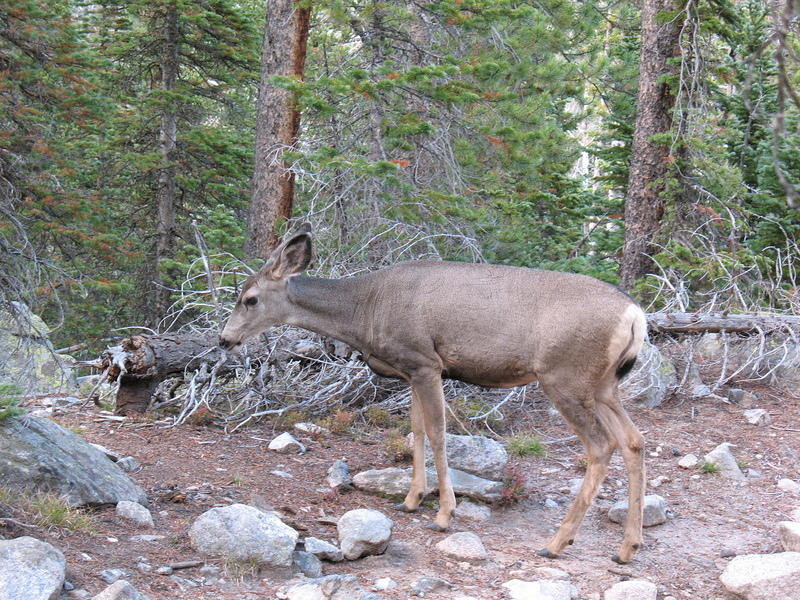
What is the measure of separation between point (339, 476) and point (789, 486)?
4455 mm

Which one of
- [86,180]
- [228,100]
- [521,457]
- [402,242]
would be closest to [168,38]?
[228,100]

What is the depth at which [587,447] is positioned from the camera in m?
6.97

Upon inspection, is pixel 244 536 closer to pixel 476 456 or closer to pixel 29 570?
pixel 29 570

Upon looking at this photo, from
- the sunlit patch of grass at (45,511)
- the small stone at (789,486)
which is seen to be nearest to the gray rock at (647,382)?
the small stone at (789,486)

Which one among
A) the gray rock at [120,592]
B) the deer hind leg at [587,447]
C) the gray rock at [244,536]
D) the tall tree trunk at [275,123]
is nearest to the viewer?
the gray rock at [120,592]

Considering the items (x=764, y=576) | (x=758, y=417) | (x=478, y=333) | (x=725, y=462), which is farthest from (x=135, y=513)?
(x=758, y=417)

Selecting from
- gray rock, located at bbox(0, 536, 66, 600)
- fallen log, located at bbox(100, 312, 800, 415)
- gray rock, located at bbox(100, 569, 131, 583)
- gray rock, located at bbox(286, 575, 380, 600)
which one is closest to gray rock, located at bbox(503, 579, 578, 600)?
gray rock, located at bbox(286, 575, 380, 600)

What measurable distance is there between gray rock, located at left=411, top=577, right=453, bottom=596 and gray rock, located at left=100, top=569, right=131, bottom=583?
6.24 ft

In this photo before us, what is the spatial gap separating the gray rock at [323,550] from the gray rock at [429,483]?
5.57 ft

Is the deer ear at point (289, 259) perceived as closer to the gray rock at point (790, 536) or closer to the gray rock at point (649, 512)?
the gray rock at point (649, 512)

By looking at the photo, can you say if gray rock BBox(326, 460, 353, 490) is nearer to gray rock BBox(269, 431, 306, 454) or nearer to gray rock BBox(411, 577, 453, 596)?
gray rock BBox(269, 431, 306, 454)

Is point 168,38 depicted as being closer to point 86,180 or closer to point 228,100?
point 228,100

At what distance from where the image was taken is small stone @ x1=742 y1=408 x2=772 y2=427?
1049 cm

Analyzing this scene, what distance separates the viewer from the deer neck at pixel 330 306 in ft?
26.7
